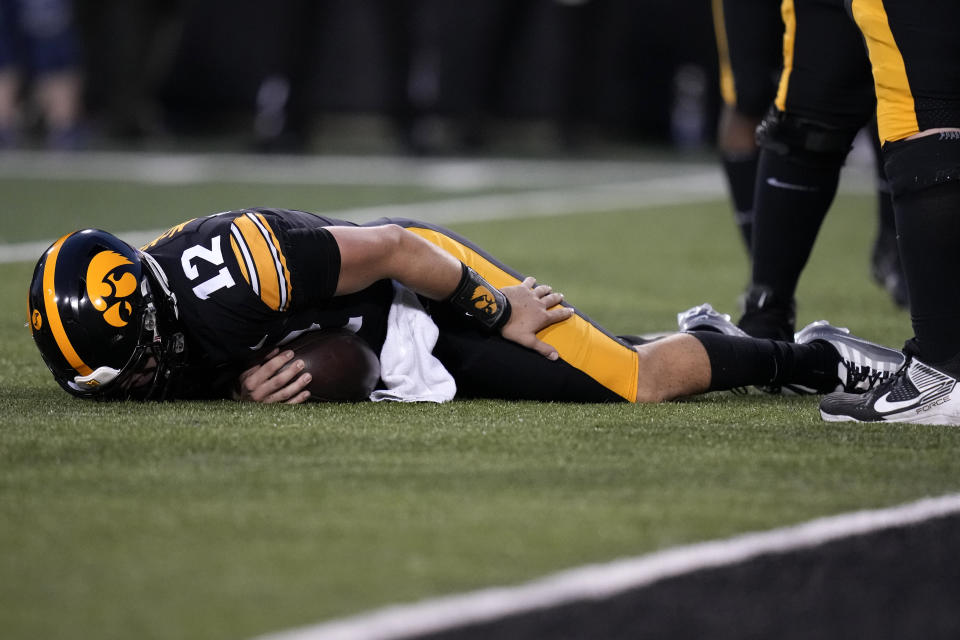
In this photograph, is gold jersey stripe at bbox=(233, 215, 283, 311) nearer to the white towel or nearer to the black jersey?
the black jersey

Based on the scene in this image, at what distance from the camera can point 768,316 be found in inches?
145

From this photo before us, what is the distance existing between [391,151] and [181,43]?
2410mm

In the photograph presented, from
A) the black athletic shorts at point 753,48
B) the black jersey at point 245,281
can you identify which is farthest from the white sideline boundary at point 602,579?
the black athletic shorts at point 753,48

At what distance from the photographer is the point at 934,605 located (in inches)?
74.9

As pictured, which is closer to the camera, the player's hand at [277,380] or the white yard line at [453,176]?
the player's hand at [277,380]

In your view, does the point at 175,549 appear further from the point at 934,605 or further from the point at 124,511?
the point at 934,605

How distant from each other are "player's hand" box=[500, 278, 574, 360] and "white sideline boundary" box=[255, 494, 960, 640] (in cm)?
104

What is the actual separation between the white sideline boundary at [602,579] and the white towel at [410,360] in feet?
3.89

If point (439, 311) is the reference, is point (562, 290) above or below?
below

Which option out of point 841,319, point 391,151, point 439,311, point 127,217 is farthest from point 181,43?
point 439,311

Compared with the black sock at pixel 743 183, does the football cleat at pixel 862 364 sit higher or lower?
lower

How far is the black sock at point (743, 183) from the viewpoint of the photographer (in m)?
4.68

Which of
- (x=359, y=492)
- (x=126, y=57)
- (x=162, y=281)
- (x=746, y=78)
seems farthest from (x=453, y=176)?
(x=359, y=492)

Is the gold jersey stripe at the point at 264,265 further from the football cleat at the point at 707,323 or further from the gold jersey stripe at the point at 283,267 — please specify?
the football cleat at the point at 707,323
